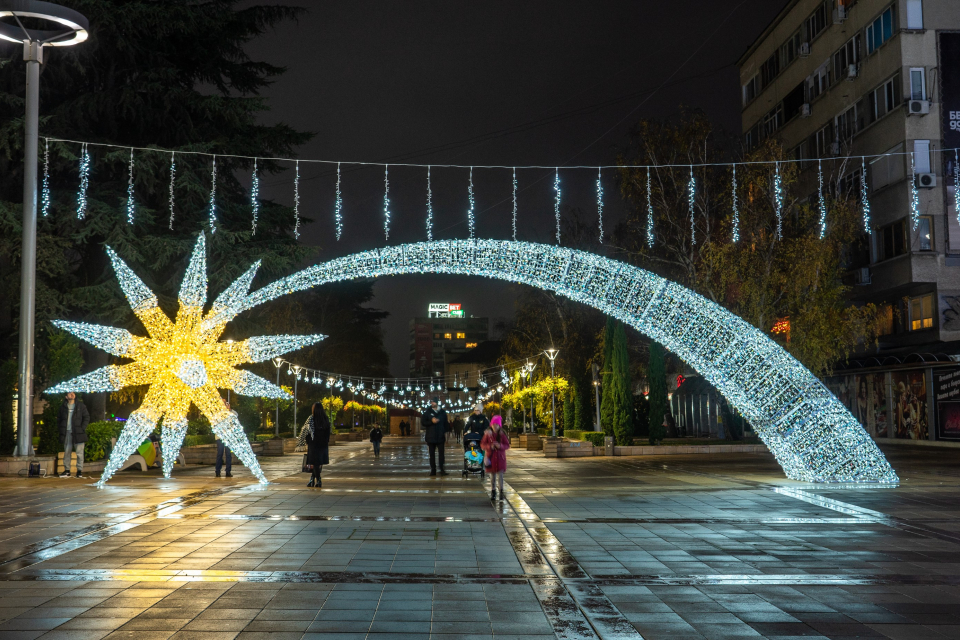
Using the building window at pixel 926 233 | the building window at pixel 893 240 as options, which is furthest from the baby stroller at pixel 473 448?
the building window at pixel 893 240

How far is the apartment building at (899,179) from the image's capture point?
31.1m

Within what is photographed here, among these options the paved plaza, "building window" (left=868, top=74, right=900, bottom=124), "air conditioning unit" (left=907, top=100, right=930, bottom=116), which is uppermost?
"building window" (left=868, top=74, right=900, bottom=124)

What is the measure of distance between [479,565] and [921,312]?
29.5 m

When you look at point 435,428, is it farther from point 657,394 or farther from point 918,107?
point 918,107

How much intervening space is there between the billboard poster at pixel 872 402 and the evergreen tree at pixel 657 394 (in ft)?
28.8

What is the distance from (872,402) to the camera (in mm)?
36281

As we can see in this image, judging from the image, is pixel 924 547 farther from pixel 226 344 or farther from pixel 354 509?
pixel 226 344

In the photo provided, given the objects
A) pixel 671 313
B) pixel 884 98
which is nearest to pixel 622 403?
pixel 671 313

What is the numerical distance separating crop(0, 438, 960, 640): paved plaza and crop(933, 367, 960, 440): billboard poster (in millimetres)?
16691

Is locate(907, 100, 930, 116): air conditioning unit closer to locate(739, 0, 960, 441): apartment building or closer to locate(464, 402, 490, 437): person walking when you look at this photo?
locate(739, 0, 960, 441): apartment building

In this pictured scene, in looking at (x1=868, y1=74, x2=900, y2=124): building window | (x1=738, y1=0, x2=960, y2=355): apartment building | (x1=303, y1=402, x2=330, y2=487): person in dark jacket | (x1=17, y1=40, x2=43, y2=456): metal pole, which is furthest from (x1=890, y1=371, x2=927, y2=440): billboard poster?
(x1=17, y1=40, x2=43, y2=456): metal pole

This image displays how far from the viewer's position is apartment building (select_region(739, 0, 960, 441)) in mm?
31094

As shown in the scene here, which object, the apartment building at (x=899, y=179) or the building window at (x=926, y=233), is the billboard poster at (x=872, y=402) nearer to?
the apartment building at (x=899, y=179)

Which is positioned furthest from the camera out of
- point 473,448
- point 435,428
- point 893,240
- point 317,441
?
point 893,240
